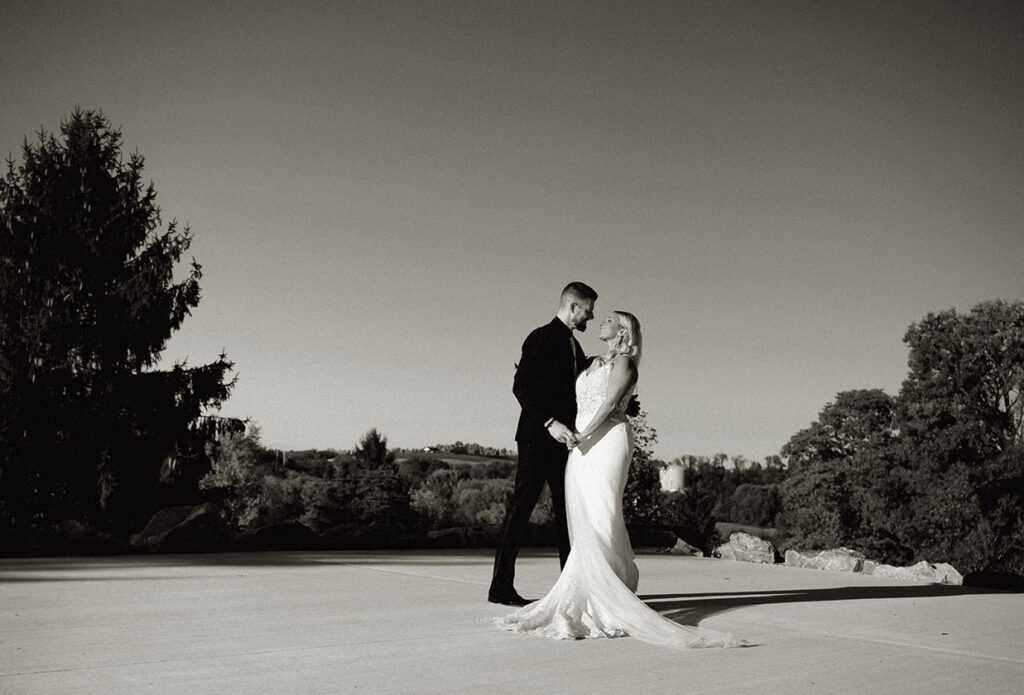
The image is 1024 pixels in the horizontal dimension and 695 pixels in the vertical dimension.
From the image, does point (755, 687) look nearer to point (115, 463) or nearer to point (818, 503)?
point (115, 463)

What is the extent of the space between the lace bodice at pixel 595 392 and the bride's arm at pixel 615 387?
0.06 m

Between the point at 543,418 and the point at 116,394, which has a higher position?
the point at 116,394

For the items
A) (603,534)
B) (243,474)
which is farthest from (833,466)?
(243,474)

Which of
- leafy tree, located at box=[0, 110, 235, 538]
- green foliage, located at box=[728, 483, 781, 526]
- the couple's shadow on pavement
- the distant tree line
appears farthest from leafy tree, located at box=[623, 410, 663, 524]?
green foliage, located at box=[728, 483, 781, 526]

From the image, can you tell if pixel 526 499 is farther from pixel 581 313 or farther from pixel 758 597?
pixel 758 597

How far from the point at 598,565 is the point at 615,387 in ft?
3.61

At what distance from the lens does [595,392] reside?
5.68m

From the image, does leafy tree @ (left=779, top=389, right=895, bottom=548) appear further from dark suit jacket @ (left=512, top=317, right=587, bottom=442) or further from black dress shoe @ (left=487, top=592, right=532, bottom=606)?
black dress shoe @ (left=487, top=592, right=532, bottom=606)

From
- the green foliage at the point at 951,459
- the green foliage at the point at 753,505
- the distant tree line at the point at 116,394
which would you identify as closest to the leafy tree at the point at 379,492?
the green foliage at the point at 753,505

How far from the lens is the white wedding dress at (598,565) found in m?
4.57

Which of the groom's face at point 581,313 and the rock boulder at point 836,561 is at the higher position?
the groom's face at point 581,313

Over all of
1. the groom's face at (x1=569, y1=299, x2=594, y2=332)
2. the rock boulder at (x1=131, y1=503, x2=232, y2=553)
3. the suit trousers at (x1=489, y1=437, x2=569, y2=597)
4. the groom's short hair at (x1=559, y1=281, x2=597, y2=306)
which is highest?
the groom's short hair at (x1=559, y1=281, x2=597, y2=306)

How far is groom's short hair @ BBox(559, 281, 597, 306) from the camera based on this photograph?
590 cm

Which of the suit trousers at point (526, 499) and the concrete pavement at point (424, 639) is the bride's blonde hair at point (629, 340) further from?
the concrete pavement at point (424, 639)
